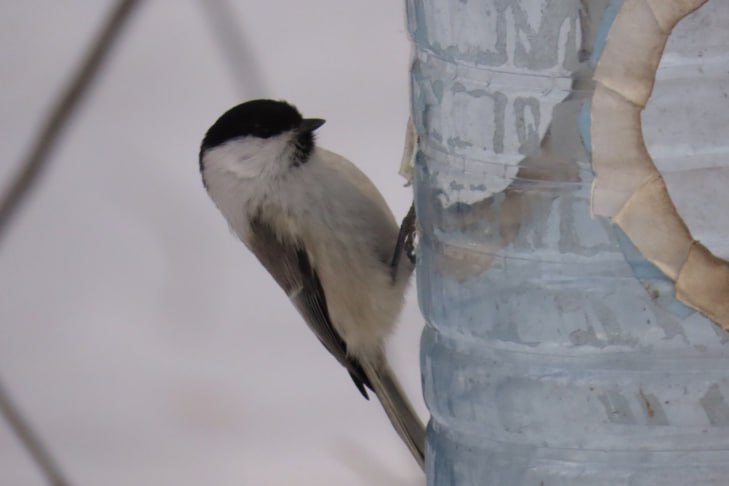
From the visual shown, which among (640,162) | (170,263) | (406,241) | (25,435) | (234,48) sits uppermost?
(640,162)

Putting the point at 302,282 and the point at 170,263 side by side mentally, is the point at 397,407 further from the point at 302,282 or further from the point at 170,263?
the point at 170,263

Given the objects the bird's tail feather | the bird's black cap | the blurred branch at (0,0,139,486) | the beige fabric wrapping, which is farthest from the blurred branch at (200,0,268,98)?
the beige fabric wrapping

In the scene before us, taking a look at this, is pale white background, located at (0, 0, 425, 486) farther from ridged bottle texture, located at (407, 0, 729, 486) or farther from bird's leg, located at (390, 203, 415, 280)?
ridged bottle texture, located at (407, 0, 729, 486)

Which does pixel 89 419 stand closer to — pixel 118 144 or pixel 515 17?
pixel 118 144

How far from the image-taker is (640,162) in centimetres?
126

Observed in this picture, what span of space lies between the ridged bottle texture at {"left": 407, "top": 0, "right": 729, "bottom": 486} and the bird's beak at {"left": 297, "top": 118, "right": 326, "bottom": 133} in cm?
84

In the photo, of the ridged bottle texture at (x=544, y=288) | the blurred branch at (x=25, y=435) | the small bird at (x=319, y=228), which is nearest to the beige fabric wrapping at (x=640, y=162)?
the ridged bottle texture at (x=544, y=288)

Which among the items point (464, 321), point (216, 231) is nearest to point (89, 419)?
point (216, 231)

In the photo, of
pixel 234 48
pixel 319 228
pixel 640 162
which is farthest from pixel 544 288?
pixel 234 48

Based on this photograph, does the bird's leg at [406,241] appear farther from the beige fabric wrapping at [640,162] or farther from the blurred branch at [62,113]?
the beige fabric wrapping at [640,162]

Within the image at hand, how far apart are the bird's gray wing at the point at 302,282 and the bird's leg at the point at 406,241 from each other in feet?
0.39

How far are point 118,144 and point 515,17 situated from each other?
2.81 metres

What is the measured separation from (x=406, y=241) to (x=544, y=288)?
0.85 metres

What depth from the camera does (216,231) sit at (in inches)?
153
